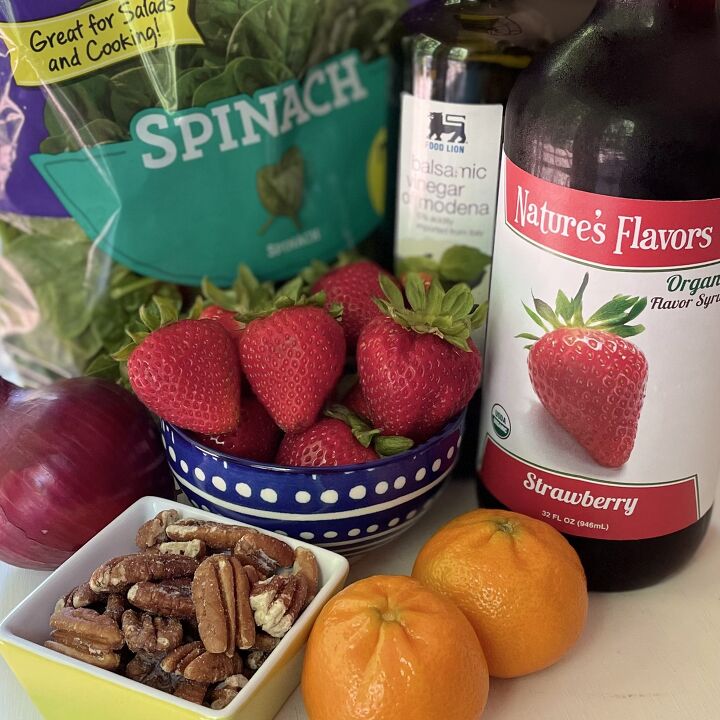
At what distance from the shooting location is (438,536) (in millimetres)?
561

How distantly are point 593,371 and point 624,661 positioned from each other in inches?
7.4

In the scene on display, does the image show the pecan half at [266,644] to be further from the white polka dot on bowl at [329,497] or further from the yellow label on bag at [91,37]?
the yellow label on bag at [91,37]

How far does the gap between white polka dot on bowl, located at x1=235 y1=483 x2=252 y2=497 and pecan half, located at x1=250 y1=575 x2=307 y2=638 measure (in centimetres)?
7

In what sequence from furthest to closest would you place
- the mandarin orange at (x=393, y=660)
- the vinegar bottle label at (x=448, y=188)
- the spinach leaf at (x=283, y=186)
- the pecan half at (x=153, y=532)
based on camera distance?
1. the spinach leaf at (x=283, y=186)
2. the vinegar bottle label at (x=448, y=188)
3. the pecan half at (x=153, y=532)
4. the mandarin orange at (x=393, y=660)

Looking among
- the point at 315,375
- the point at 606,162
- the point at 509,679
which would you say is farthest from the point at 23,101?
the point at 509,679

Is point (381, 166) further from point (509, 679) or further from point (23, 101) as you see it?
point (509, 679)

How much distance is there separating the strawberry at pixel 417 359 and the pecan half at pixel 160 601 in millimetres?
169

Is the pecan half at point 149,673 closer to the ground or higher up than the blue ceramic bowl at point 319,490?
closer to the ground

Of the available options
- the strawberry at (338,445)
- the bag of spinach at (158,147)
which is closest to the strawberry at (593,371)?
the strawberry at (338,445)

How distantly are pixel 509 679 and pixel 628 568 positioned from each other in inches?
5.0

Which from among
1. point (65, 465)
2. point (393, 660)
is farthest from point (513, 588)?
point (65, 465)

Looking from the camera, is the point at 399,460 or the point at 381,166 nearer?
the point at 399,460

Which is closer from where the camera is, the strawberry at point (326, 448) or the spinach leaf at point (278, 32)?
the strawberry at point (326, 448)

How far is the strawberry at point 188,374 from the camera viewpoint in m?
0.56
